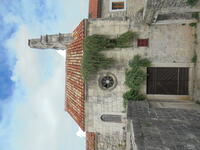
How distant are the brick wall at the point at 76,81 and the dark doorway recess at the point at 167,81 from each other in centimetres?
383

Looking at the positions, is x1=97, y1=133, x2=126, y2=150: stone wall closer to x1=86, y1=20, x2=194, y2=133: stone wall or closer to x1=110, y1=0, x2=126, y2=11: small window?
x1=86, y1=20, x2=194, y2=133: stone wall

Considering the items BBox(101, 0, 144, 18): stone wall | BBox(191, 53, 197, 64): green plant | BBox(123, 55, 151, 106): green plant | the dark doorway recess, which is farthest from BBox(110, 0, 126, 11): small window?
BBox(191, 53, 197, 64): green plant

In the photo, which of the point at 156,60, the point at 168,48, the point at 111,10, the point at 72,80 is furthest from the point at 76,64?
the point at 111,10

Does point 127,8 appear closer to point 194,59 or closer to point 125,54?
point 125,54

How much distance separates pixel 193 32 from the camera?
279 inches

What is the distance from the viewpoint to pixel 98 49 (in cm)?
712

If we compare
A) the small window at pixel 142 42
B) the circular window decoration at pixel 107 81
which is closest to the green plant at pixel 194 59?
the small window at pixel 142 42

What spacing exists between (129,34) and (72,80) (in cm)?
432

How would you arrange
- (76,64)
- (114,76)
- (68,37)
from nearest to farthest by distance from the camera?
(114,76)
(76,64)
(68,37)

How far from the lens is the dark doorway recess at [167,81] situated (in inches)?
292

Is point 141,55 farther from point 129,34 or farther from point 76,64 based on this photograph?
point 76,64

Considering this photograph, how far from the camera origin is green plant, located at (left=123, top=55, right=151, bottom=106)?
7.11m

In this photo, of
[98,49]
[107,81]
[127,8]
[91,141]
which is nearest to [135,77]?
[107,81]

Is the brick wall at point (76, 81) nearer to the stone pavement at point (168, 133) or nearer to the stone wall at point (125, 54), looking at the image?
the stone wall at point (125, 54)
